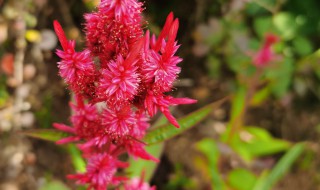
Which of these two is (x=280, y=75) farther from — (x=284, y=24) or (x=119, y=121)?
(x=119, y=121)

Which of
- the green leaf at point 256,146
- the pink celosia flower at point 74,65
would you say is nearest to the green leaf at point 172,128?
the pink celosia flower at point 74,65

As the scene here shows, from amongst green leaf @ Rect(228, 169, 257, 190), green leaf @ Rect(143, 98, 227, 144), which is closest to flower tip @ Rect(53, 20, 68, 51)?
green leaf @ Rect(143, 98, 227, 144)

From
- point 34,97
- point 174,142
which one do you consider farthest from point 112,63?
point 174,142

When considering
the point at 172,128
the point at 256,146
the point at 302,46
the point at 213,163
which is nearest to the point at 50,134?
the point at 172,128

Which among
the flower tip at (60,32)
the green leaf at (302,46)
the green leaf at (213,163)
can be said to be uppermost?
the flower tip at (60,32)

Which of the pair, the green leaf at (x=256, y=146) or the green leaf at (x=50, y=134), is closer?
the green leaf at (x=50, y=134)

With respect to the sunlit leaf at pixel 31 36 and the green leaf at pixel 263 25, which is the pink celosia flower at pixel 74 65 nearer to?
the sunlit leaf at pixel 31 36

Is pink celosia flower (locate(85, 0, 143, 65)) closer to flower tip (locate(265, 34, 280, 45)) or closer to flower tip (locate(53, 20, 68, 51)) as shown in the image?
flower tip (locate(53, 20, 68, 51))

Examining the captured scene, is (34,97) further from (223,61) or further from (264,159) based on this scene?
(264,159)
